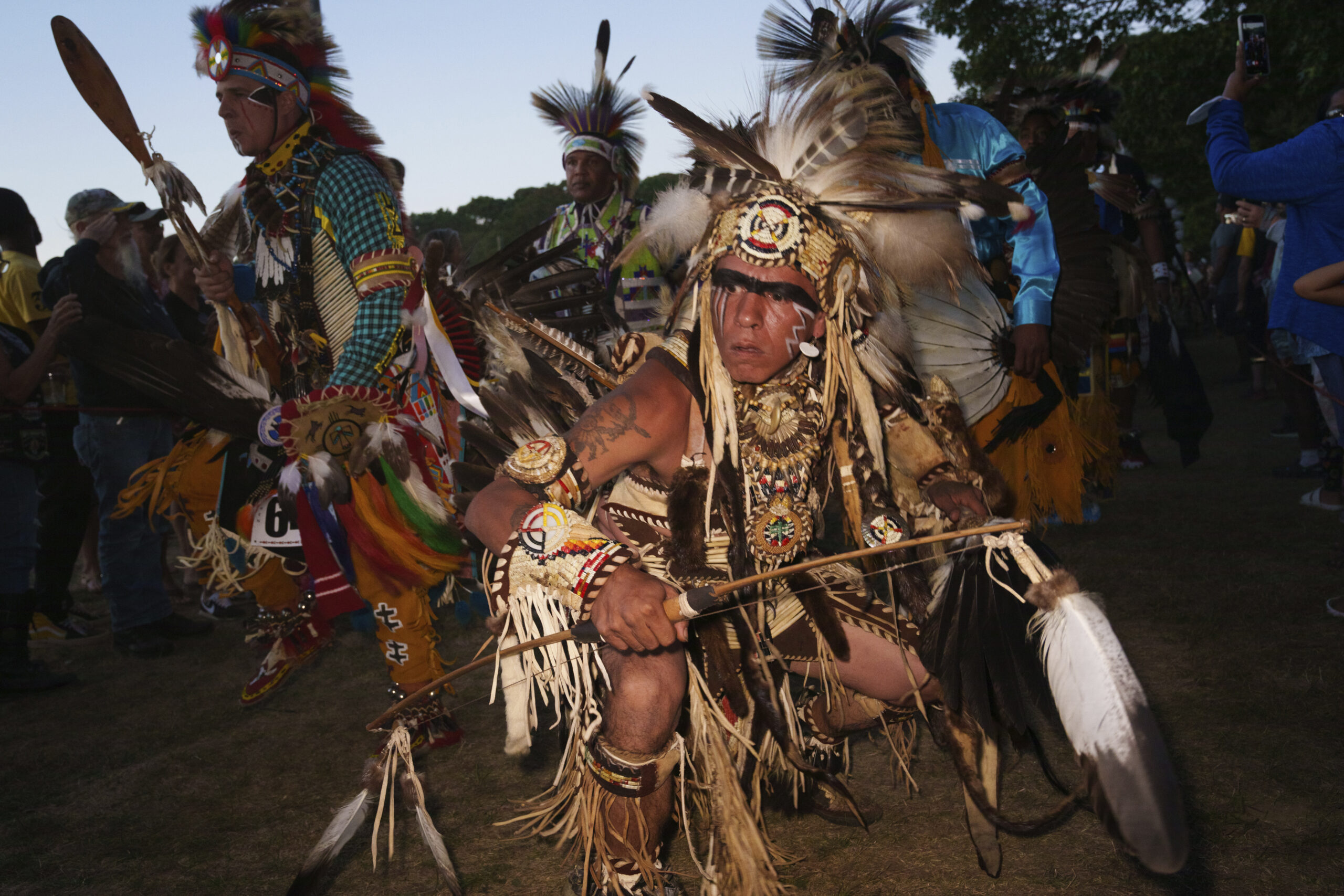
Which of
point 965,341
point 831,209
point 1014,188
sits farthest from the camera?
point 965,341

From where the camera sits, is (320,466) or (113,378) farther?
(113,378)

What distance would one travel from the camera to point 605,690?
2.44 meters

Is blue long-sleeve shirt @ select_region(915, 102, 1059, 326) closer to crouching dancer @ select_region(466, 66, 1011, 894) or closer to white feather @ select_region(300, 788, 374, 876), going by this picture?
crouching dancer @ select_region(466, 66, 1011, 894)

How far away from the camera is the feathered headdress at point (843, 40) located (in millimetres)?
2996

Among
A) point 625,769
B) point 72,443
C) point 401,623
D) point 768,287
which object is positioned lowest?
point 625,769

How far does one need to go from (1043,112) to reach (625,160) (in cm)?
306

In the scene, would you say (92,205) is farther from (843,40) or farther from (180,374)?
(843,40)

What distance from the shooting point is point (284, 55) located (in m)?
3.51

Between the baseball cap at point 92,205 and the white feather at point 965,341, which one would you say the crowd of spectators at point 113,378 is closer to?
the baseball cap at point 92,205

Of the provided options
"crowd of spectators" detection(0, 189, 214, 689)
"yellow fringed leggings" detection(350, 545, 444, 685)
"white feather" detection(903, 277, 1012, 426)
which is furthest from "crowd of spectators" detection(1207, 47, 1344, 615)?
"crowd of spectators" detection(0, 189, 214, 689)

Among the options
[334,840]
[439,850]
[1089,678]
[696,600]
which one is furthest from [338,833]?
[1089,678]

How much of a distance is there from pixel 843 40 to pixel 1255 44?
7.04ft

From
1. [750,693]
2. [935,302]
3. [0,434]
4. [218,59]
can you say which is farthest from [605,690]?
[0,434]

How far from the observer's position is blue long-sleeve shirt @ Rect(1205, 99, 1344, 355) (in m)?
3.86
